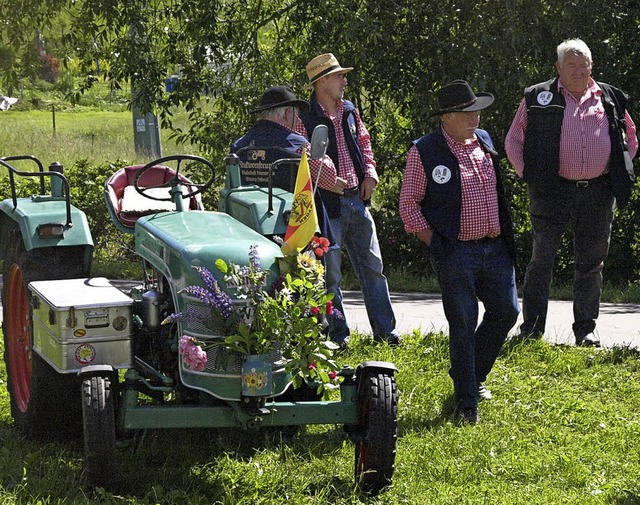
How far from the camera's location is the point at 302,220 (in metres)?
5.13

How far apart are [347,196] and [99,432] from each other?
127 inches

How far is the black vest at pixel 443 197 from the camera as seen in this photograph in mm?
6371

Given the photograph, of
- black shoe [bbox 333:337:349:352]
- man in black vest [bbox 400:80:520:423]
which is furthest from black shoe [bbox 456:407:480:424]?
black shoe [bbox 333:337:349:352]

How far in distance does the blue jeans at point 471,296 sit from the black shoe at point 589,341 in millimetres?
1834

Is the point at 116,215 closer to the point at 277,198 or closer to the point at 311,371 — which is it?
the point at 277,198

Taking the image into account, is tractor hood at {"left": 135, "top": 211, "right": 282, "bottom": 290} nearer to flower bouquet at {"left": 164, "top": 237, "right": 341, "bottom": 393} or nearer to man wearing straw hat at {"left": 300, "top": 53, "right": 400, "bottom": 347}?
flower bouquet at {"left": 164, "top": 237, "right": 341, "bottom": 393}

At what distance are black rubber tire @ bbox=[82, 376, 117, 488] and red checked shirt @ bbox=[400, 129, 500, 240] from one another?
2.10m

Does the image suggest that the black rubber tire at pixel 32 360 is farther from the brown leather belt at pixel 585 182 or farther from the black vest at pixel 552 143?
the brown leather belt at pixel 585 182

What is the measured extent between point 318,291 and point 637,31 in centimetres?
782

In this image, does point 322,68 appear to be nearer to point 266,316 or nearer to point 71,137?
point 266,316

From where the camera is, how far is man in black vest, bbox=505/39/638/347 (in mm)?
7895

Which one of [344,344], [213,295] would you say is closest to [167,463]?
[213,295]

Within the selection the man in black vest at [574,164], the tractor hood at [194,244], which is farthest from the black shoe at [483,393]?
the tractor hood at [194,244]

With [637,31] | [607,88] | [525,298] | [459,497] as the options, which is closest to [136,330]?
[459,497]
